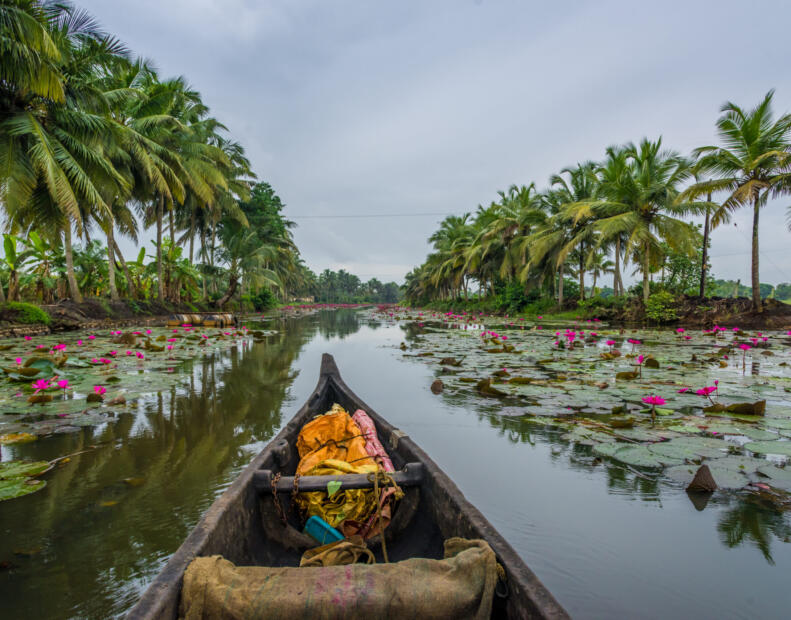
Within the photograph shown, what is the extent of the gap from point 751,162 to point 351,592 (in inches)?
609

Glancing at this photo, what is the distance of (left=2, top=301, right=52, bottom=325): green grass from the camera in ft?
33.4

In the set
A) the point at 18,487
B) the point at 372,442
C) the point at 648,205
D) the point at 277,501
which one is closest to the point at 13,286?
the point at 18,487

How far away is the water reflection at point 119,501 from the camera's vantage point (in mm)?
1634

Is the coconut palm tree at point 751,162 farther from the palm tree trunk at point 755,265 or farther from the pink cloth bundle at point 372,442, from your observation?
the pink cloth bundle at point 372,442

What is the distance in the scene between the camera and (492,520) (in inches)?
88.1

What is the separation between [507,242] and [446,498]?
2290 cm

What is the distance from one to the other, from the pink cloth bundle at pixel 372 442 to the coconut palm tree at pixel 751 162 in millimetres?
13485

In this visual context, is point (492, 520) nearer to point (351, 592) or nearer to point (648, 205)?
point (351, 592)

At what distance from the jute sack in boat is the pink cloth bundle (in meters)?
1.10

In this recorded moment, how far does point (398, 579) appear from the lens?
1.13 meters

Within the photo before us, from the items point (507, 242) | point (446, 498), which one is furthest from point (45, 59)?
point (507, 242)

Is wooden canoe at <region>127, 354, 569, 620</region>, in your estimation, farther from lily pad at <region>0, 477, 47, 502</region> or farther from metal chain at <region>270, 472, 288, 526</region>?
lily pad at <region>0, 477, 47, 502</region>

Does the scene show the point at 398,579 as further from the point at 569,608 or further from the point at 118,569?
the point at 118,569

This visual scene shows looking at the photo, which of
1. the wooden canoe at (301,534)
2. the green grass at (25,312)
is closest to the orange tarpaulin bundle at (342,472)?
the wooden canoe at (301,534)
